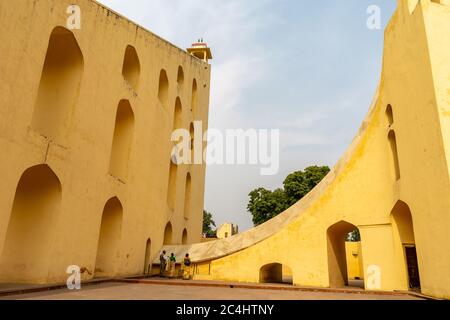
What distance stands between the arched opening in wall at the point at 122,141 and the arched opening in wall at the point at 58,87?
2.56 meters

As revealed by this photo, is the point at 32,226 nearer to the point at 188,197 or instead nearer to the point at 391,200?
the point at 391,200

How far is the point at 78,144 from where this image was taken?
9602 mm

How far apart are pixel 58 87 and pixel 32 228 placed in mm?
4210

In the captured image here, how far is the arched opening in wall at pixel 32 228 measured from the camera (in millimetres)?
8305

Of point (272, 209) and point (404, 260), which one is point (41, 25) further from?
point (272, 209)

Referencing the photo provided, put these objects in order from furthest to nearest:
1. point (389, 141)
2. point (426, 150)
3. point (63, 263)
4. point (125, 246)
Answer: point (125, 246)
point (389, 141)
point (63, 263)
point (426, 150)

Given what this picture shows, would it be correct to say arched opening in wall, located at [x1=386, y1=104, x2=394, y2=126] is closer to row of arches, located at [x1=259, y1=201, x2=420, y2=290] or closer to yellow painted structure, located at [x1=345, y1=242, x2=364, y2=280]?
row of arches, located at [x1=259, y1=201, x2=420, y2=290]

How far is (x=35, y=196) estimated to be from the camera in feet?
29.5

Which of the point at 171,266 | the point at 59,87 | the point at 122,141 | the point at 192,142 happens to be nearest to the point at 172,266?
the point at 171,266

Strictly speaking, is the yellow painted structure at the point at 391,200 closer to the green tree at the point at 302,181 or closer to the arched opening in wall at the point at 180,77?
the arched opening in wall at the point at 180,77

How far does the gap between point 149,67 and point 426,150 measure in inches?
437

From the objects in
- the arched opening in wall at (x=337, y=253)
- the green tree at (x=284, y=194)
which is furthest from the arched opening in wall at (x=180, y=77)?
the green tree at (x=284, y=194)

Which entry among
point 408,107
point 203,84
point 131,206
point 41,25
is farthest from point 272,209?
point 41,25

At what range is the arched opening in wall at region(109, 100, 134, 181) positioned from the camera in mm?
12664
